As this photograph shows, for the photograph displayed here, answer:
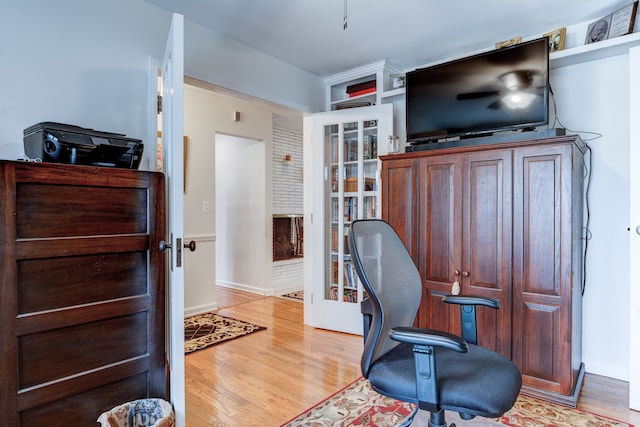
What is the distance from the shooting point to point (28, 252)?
137cm

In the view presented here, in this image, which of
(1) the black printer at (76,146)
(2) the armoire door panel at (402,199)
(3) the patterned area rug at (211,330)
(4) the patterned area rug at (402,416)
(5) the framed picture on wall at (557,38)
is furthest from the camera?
(3) the patterned area rug at (211,330)

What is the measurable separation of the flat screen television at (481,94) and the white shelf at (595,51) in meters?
0.26

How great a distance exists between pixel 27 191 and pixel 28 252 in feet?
0.77

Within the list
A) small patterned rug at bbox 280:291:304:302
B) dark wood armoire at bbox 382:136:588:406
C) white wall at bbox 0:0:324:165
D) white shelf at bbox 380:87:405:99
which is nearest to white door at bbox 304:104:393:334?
white shelf at bbox 380:87:405:99

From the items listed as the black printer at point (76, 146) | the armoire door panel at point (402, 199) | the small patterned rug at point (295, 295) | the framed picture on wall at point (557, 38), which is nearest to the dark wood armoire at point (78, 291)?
the black printer at point (76, 146)

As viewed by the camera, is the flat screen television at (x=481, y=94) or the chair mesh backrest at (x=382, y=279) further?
the flat screen television at (x=481, y=94)

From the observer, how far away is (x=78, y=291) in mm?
1500

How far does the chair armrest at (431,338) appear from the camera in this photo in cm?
110

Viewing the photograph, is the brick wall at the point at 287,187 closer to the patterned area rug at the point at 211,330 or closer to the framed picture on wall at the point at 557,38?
the patterned area rug at the point at 211,330

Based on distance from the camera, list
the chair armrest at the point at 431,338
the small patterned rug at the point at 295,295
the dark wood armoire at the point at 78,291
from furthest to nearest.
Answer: the small patterned rug at the point at 295,295
the dark wood armoire at the point at 78,291
the chair armrest at the point at 431,338

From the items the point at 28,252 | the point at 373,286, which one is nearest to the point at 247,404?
the point at 373,286

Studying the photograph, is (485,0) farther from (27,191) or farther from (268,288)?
(268,288)

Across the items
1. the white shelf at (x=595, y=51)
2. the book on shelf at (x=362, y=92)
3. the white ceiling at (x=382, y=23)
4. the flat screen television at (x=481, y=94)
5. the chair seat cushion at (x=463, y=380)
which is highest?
the white ceiling at (x=382, y=23)

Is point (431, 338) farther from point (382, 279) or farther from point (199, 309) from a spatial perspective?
point (199, 309)
